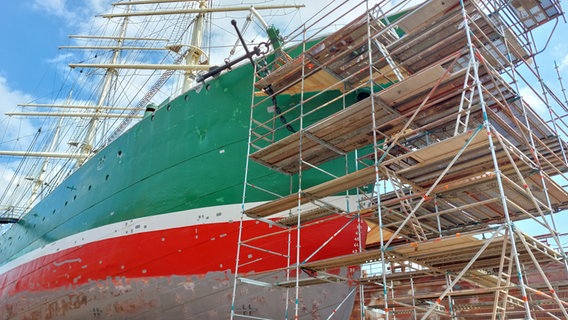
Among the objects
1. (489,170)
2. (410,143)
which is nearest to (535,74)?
(410,143)

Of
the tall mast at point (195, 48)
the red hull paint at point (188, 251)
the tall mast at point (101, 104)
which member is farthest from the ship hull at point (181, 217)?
the tall mast at point (101, 104)

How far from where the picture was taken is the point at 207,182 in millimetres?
10234

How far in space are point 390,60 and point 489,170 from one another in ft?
8.53

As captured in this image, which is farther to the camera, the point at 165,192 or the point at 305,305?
the point at 165,192

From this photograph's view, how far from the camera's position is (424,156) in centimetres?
593

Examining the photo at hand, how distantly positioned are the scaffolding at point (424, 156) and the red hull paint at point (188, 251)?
6.7 inches

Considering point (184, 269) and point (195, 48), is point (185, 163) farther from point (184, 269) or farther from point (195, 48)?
point (195, 48)

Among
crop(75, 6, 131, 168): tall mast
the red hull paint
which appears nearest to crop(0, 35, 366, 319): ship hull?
the red hull paint

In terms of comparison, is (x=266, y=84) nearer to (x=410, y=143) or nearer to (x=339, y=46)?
(x=339, y=46)

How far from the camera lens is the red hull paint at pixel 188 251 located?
28.0 feet

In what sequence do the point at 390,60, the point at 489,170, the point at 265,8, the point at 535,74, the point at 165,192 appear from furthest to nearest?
the point at 265,8, the point at 165,192, the point at 535,74, the point at 390,60, the point at 489,170

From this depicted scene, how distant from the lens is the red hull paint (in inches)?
336

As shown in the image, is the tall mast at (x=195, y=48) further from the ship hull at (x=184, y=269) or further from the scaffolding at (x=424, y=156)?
the scaffolding at (x=424, y=156)

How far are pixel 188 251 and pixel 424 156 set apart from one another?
19.3 feet
